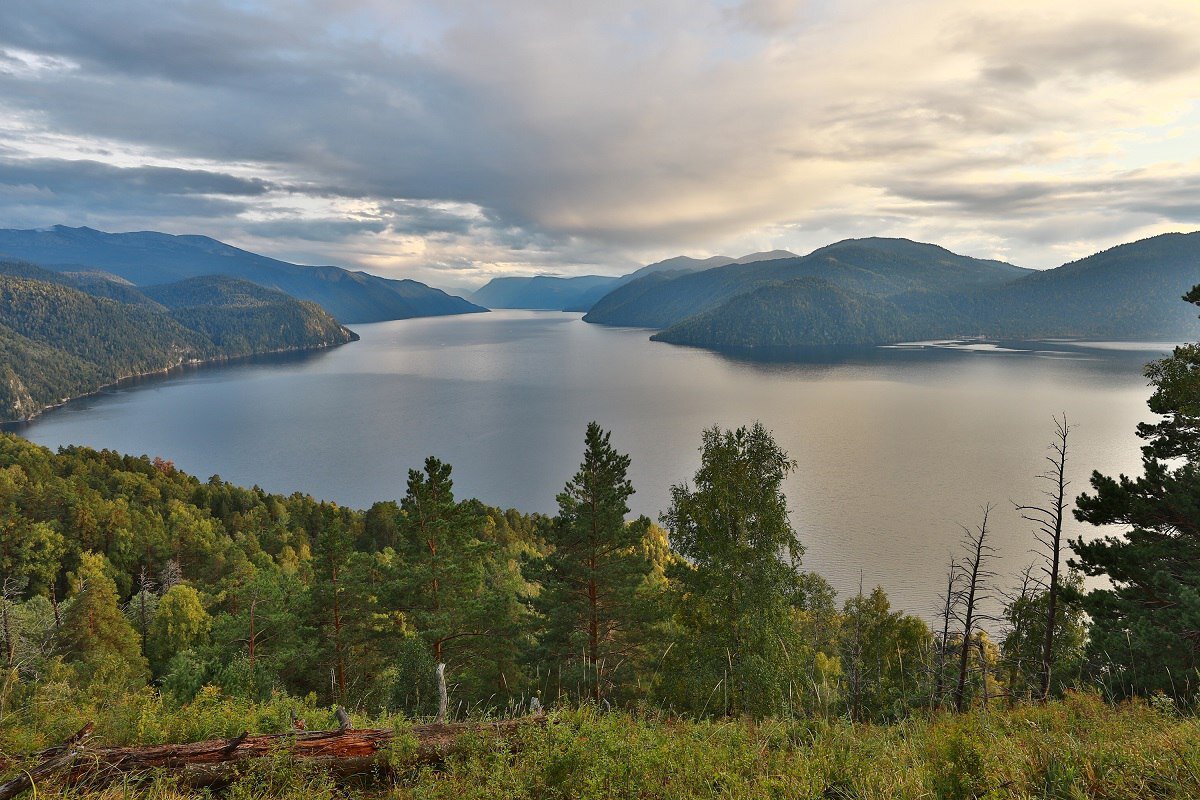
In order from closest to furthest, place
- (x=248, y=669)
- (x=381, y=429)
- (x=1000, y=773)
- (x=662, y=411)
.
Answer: (x=1000, y=773) < (x=248, y=669) < (x=381, y=429) < (x=662, y=411)

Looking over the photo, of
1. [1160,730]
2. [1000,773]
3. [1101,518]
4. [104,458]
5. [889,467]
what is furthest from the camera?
[889,467]

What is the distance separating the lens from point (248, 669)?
19.5 metres

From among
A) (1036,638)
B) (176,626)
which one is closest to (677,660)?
(1036,638)

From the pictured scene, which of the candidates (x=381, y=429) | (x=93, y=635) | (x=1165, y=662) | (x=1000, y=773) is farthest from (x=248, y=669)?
(x=381, y=429)

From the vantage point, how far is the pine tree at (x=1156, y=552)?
1291cm

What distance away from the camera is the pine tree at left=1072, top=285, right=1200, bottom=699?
12.9m

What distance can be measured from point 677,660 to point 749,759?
42.5 feet

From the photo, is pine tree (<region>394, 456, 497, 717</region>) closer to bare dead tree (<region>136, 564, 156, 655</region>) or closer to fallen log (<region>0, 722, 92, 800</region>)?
fallen log (<region>0, 722, 92, 800</region>)

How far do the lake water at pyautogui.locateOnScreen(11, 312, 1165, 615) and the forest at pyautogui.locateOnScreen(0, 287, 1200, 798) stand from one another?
34631 mm

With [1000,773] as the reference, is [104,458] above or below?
below

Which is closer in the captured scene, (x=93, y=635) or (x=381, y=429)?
(x=93, y=635)

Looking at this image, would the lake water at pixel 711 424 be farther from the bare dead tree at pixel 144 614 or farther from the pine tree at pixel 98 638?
the pine tree at pixel 98 638

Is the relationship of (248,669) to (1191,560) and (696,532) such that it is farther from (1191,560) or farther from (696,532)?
(1191,560)

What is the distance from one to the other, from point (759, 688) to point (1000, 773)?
11.1 metres
